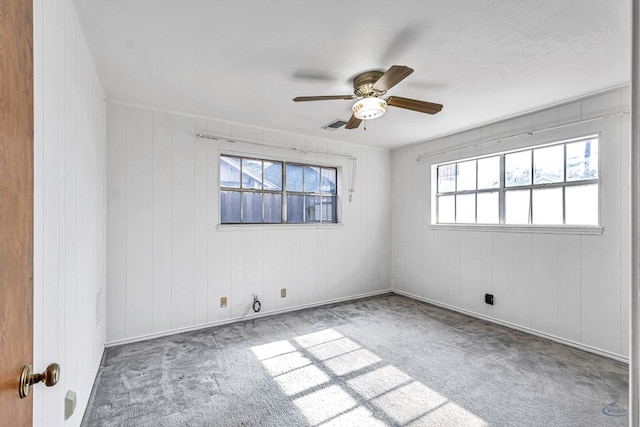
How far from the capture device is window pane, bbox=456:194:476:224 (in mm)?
4090

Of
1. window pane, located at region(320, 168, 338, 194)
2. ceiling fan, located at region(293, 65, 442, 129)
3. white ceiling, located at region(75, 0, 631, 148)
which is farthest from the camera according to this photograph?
window pane, located at region(320, 168, 338, 194)

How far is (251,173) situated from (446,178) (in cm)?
279

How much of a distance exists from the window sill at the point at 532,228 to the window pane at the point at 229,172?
2.90 metres

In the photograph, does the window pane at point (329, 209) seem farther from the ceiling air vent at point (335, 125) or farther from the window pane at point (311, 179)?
the ceiling air vent at point (335, 125)

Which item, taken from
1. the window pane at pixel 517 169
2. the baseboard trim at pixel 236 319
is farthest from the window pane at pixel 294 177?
the window pane at pixel 517 169

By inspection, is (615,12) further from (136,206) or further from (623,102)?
(136,206)

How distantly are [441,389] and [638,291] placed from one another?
6.48 ft

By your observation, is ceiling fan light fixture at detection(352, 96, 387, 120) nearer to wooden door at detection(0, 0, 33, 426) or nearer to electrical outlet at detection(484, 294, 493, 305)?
wooden door at detection(0, 0, 33, 426)

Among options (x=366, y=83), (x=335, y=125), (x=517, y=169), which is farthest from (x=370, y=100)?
(x=517, y=169)

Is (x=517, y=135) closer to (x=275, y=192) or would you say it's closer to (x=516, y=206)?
(x=516, y=206)

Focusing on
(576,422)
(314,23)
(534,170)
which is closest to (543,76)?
(534,170)

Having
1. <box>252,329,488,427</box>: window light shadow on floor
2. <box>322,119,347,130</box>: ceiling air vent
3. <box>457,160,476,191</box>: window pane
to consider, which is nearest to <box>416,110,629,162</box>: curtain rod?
<box>457,160,476,191</box>: window pane

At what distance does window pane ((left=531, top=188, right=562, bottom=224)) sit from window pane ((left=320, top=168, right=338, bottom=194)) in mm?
2557

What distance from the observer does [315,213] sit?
4523mm
